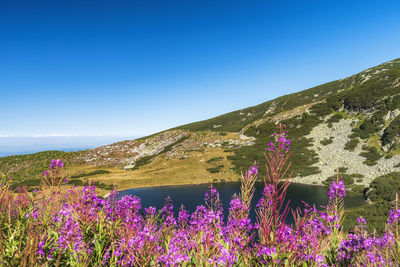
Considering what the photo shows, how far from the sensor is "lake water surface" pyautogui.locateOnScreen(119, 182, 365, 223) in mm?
26438

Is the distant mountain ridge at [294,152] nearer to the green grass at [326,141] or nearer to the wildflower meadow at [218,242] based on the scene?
the green grass at [326,141]

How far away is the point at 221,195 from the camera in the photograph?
3033 cm

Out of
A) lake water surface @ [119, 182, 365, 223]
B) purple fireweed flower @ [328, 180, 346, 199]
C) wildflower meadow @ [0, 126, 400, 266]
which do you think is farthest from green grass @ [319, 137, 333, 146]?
purple fireweed flower @ [328, 180, 346, 199]

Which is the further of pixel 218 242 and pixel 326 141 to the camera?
pixel 326 141

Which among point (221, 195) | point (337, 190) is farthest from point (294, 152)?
point (337, 190)

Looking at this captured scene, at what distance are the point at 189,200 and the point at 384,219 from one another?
2139 cm

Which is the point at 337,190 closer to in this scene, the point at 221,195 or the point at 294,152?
the point at 221,195

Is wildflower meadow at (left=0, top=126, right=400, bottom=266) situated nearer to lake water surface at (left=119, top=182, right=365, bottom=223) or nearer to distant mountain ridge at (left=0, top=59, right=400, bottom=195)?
lake water surface at (left=119, top=182, right=365, bottom=223)

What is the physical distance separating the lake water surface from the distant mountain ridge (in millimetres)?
3778

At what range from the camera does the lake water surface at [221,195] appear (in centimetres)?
2644

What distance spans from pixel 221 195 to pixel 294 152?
26.0 m

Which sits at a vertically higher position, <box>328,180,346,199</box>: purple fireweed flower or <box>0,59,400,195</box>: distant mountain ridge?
<box>328,180,346,199</box>: purple fireweed flower

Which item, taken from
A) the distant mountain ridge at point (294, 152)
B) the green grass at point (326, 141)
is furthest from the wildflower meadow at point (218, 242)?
the green grass at point (326, 141)

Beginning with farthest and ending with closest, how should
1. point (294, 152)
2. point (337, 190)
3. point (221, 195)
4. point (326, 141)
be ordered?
1. point (326, 141)
2. point (294, 152)
3. point (221, 195)
4. point (337, 190)
